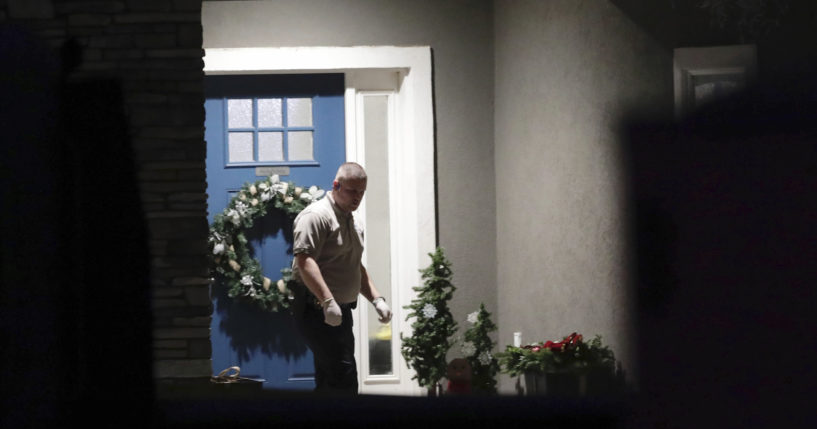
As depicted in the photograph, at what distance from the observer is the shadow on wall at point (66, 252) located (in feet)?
3.51

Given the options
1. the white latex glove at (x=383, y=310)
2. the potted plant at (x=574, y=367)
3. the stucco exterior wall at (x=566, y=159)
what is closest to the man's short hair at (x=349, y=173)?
the white latex glove at (x=383, y=310)

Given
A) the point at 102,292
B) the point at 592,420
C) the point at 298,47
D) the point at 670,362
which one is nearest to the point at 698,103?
the point at 670,362

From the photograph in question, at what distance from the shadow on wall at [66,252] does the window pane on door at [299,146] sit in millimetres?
3112

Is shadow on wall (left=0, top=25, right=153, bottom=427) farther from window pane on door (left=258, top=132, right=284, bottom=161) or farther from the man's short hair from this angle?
window pane on door (left=258, top=132, right=284, bottom=161)

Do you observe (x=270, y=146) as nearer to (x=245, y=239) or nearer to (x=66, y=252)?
(x=245, y=239)

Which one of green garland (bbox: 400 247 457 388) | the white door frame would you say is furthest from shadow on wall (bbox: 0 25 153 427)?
the white door frame

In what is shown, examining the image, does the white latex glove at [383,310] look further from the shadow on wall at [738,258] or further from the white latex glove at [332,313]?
the shadow on wall at [738,258]

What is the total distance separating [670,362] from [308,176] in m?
2.30

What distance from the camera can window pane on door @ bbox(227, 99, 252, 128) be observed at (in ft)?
14.0

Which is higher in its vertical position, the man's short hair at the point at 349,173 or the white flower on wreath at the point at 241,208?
the man's short hair at the point at 349,173

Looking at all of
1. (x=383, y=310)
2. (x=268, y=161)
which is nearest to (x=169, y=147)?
(x=383, y=310)

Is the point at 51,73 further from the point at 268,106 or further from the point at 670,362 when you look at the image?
the point at 268,106

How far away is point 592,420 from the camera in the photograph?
1.14 meters

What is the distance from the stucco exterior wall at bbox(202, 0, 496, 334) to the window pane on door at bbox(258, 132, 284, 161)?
431 millimetres
